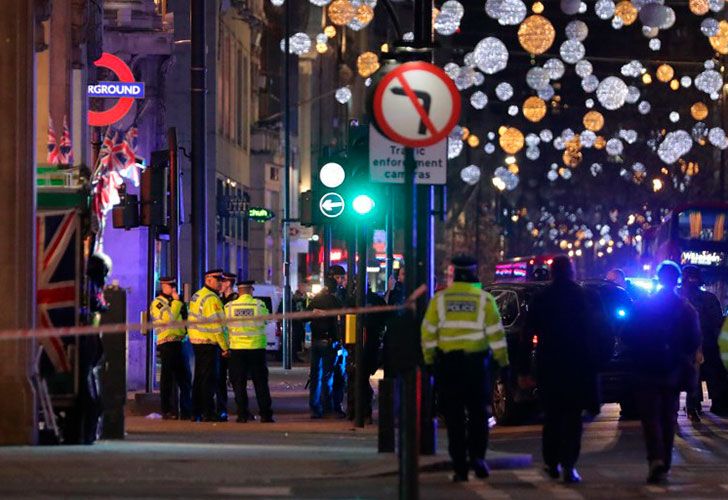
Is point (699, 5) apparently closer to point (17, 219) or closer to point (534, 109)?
point (534, 109)

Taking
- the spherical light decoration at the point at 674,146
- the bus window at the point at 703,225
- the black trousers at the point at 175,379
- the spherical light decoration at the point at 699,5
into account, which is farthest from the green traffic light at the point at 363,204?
the spherical light decoration at the point at 674,146

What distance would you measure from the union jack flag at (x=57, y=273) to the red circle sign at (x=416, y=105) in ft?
16.5

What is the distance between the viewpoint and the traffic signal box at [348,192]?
72.0 feet

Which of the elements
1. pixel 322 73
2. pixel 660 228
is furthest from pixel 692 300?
pixel 322 73

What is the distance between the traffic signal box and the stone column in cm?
491

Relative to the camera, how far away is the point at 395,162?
17031 mm

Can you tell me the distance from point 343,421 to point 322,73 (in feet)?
208

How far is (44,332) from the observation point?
41.8 ft

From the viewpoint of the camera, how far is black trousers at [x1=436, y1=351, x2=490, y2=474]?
48.9ft

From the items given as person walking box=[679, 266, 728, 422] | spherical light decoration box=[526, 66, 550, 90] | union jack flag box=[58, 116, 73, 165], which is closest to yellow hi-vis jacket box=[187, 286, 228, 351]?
union jack flag box=[58, 116, 73, 165]

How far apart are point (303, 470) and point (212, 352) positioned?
30.5 feet

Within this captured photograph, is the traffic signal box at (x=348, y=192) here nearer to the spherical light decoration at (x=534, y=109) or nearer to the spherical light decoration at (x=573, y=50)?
the spherical light decoration at (x=573, y=50)

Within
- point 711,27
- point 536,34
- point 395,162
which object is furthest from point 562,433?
point 711,27

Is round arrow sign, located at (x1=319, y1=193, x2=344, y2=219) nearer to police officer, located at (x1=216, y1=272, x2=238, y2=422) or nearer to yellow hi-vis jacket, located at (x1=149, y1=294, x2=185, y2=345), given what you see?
police officer, located at (x1=216, y1=272, x2=238, y2=422)
